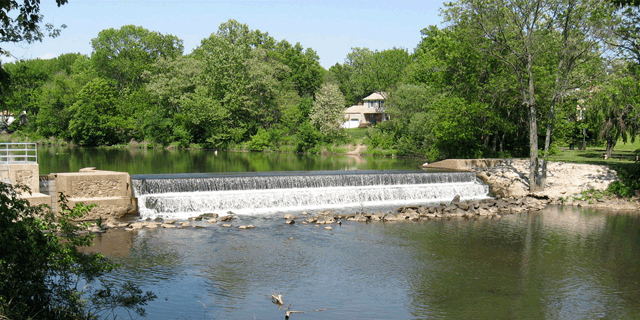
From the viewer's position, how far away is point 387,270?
12.7m

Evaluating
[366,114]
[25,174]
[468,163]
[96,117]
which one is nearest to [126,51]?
[96,117]

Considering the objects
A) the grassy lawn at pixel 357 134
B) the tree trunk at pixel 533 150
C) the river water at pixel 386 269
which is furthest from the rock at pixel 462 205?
the grassy lawn at pixel 357 134

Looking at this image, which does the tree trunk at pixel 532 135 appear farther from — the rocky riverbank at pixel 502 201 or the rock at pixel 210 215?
the rock at pixel 210 215

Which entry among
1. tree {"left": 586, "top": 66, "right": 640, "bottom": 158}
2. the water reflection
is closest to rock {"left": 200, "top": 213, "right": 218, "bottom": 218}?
the water reflection

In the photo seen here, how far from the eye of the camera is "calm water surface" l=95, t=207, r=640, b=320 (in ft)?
33.5

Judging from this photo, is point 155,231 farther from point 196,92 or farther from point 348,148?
point 196,92

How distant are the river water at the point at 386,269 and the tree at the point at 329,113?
3622 centimetres

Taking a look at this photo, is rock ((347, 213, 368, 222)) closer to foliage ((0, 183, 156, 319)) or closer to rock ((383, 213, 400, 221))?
rock ((383, 213, 400, 221))

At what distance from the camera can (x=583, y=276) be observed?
41.0 ft

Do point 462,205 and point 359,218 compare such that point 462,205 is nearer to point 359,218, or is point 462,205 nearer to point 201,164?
point 359,218

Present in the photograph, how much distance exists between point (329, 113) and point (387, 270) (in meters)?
43.0

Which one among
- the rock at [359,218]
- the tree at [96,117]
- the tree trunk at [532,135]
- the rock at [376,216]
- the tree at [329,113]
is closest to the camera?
the rock at [359,218]

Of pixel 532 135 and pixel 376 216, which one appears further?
pixel 532 135

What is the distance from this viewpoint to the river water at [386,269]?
1020 cm
